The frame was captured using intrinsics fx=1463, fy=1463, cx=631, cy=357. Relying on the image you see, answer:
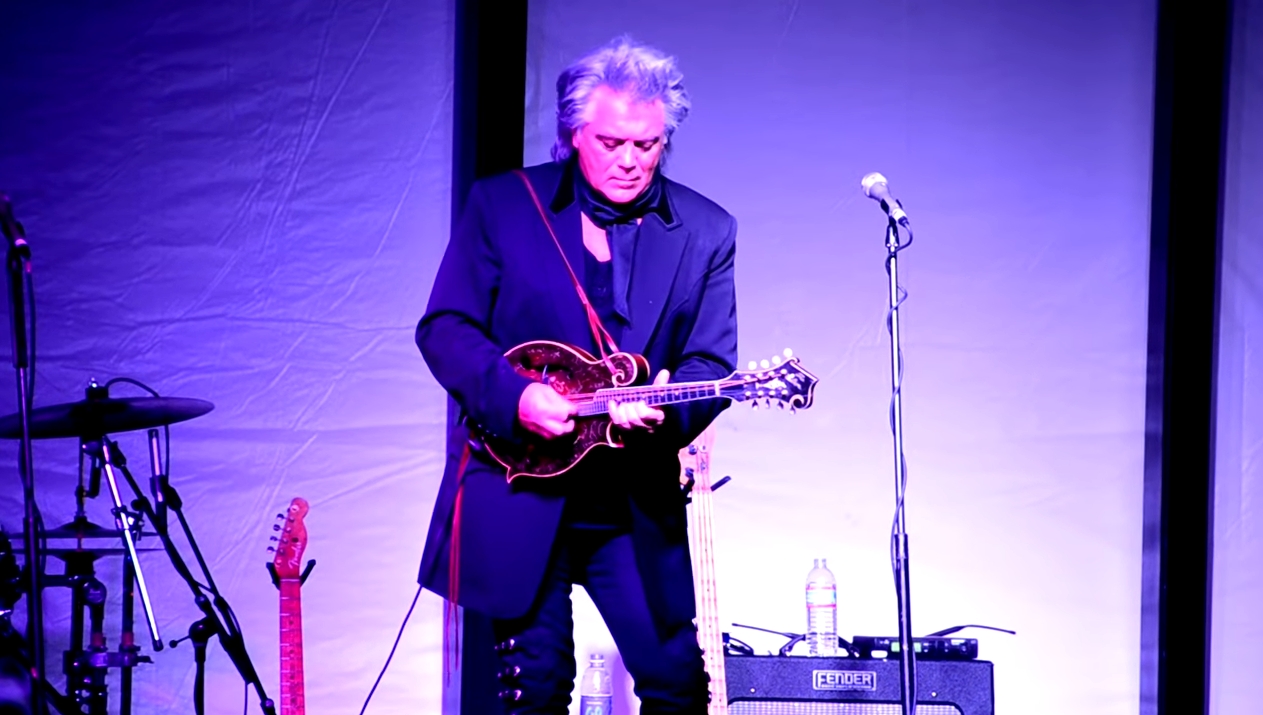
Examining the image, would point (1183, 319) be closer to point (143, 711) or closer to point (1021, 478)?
point (1021, 478)

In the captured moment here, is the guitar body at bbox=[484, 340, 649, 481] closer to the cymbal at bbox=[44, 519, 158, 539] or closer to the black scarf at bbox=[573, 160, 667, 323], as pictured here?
the black scarf at bbox=[573, 160, 667, 323]

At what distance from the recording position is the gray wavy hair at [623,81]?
3438 mm

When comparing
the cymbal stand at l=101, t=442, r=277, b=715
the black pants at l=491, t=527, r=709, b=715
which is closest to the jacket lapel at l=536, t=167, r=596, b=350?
the black pants at l=491, t=527, r=709, b=715

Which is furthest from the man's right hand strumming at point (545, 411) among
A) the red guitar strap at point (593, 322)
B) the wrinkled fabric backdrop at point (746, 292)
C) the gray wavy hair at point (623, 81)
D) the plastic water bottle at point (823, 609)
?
the plastic water bottle at point (823, 609)

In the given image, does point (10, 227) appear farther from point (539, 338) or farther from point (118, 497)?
point (118, 497)

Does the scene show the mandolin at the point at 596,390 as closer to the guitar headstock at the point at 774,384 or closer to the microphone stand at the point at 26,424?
the guitar headstock at the point at 774,384

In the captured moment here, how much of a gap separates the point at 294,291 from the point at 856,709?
7.20 feet

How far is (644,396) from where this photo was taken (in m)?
3.24

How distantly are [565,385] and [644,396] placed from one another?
190 millimetres

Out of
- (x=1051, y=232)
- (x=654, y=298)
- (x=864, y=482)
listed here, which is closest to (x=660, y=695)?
(x=654, y=298)

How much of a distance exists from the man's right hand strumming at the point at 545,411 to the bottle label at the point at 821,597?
178 centimetres

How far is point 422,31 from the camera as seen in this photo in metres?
4.83

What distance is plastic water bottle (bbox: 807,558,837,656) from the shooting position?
183 inches

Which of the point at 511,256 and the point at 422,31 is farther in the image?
the point at 422,31
